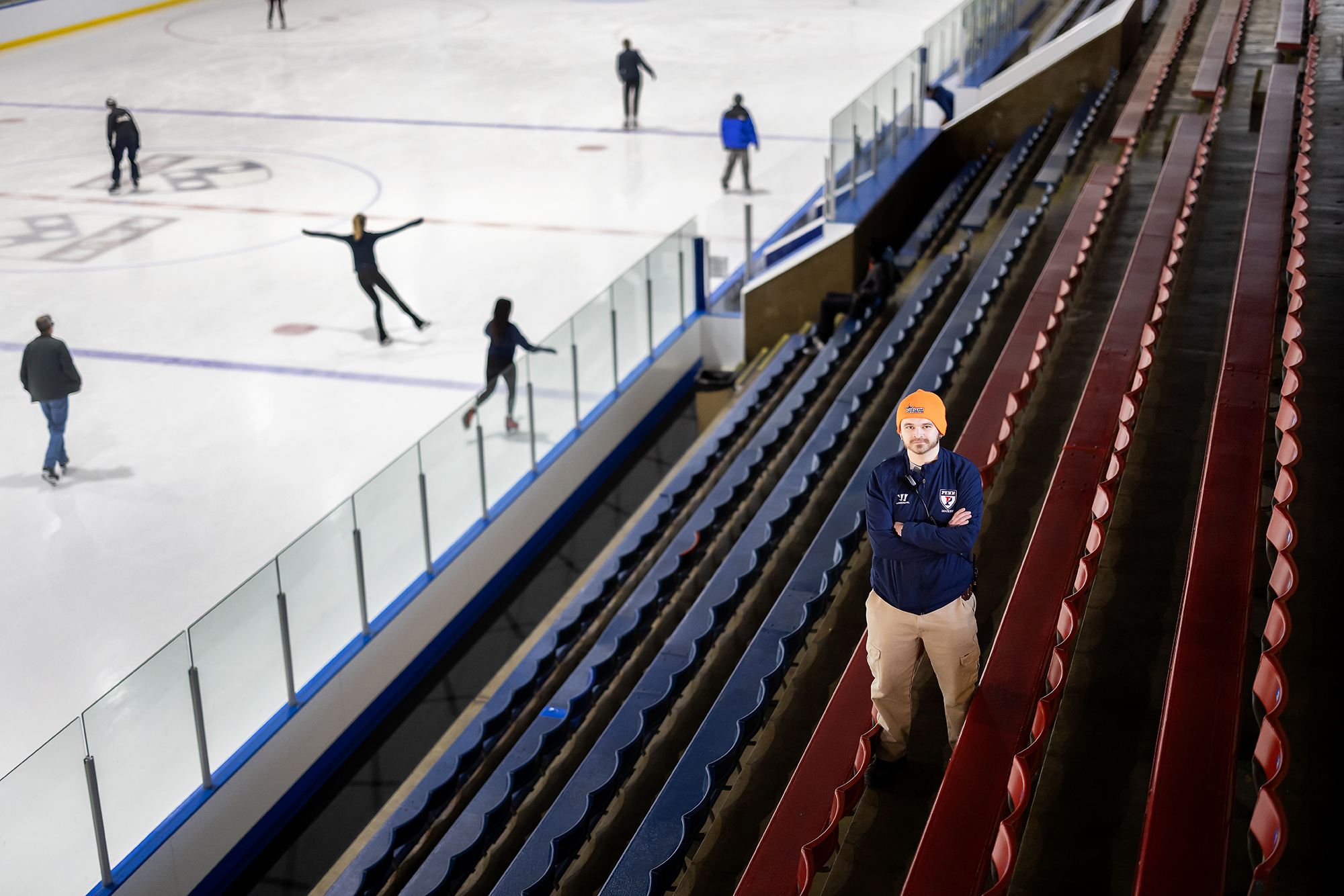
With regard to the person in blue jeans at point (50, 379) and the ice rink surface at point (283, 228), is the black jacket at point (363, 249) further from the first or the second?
the person in blue jeans at point (50, 379)

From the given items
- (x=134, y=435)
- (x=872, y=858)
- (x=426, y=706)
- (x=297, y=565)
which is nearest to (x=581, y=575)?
(x=426, y=706)

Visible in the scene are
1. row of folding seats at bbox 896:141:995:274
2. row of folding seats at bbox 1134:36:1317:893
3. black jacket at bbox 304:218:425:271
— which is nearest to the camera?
row of folding seats at bbox 1134:36:1317:893

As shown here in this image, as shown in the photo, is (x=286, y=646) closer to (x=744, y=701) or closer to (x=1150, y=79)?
(x=744, y=701)

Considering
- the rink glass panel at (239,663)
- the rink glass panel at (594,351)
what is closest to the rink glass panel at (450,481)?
the rink glass panel at (239,663)

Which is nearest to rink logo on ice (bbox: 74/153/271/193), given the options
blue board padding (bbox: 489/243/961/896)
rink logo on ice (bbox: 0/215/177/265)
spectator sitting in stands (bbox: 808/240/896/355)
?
rink logo on ice (bbox: 0/215/177/265)

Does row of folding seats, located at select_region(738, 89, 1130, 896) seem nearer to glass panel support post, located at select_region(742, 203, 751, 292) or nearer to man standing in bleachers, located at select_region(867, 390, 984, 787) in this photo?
man standing in bleachers, located at select_region(867, 390, 984, 787)

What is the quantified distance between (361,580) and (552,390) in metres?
2.27

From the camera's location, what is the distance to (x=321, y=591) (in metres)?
6.04

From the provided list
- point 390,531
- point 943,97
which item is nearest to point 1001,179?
point 943,97

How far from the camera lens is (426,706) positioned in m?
6.75

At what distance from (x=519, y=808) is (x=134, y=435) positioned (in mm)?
4909

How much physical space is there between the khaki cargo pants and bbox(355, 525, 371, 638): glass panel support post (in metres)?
3.36

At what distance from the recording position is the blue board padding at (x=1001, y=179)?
11.0 m

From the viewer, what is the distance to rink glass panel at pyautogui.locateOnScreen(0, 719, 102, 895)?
4469mm
